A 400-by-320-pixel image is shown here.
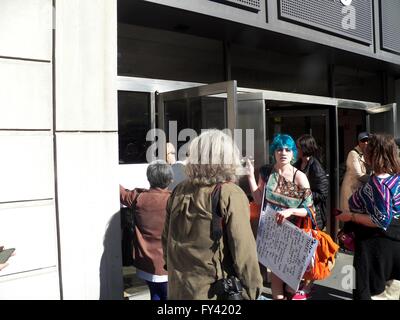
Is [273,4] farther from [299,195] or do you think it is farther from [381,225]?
[381,225]

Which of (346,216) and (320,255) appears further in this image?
(320,255)

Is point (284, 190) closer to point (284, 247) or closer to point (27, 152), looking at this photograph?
point (284, 247)

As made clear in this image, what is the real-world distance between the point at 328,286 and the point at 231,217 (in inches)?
132

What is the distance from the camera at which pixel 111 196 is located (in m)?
3.57

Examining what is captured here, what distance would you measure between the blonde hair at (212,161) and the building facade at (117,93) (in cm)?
129

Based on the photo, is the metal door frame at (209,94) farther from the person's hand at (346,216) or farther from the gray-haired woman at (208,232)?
the gray-haired woman at (208,232)

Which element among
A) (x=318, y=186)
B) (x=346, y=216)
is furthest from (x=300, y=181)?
(x=318, y=186)

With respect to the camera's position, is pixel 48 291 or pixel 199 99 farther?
pixel 199 99

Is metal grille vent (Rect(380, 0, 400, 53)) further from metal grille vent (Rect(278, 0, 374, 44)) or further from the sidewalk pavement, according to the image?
the sidewalk pavement

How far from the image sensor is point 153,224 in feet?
10.8

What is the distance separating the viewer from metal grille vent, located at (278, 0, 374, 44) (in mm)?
5371

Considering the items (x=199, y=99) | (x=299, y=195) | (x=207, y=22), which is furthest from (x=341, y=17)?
(x=299, y=195)

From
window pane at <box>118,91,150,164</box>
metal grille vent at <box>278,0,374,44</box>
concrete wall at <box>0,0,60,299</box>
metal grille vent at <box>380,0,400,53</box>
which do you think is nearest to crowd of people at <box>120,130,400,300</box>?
window pane at <box>118,91,150,164</box>

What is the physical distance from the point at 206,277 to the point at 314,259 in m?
1.58
